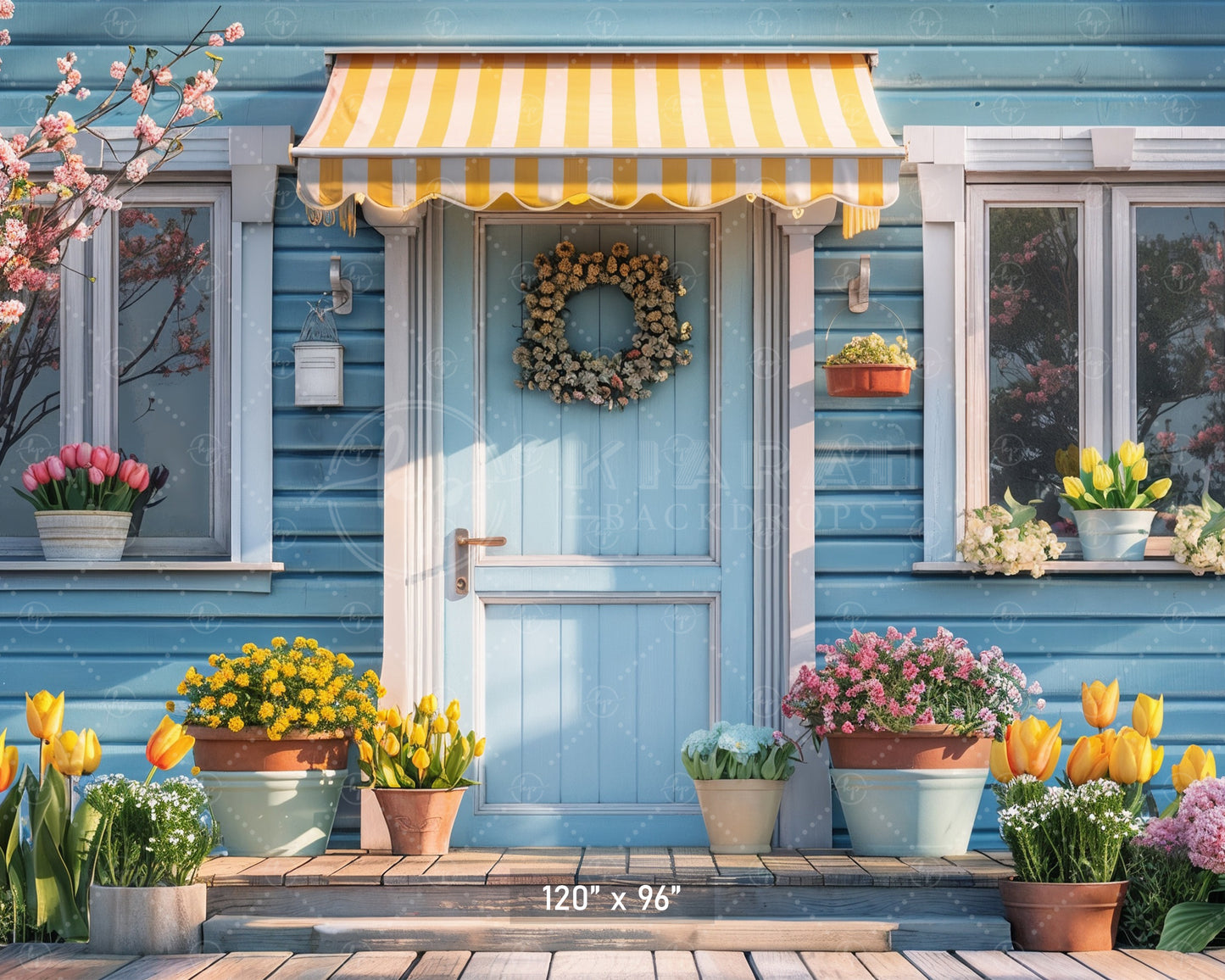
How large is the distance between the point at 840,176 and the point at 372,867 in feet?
8.43

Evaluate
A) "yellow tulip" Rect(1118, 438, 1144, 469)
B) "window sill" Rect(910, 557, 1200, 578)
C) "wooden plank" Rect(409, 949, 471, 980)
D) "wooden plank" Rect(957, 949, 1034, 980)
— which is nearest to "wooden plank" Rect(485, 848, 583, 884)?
"wooden plank" Rect(409, 949, 471, 980)

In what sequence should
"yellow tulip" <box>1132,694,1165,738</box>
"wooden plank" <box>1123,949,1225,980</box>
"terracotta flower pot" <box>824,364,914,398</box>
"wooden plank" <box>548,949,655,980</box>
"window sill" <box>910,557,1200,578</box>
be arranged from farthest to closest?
1. "window sill" <box>910,557,1200,578</box>
2. "terracotta flower pot" <box>824,364,914,398</box>
3. "yellow tulip" <box>1132,694,1165,738</box>
4. "wooden plank" <box>548,949,655,980</box>
5. "wooden plank" <box>1123,949,1225,980</box>

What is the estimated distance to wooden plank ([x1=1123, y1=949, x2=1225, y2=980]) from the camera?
11.7 ft

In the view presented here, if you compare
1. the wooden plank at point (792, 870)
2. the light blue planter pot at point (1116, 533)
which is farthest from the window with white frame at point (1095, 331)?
the wooden plank at point (792, 870)

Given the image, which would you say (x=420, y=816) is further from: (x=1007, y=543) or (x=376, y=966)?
(x=1007, y=543)

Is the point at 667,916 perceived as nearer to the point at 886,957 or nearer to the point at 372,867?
the point at 886,957

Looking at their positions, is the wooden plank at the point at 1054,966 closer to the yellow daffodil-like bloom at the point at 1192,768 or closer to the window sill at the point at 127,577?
the yellow daffodil-like bloom at the point at 1192,768

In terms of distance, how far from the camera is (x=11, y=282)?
367 centimetres

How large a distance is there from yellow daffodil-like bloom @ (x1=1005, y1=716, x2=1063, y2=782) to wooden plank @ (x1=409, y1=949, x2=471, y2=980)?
173cm

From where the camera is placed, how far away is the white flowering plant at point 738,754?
14.5ft

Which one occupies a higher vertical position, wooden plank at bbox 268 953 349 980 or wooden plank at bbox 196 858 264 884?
wooden plank at bbox 196 858 264 884

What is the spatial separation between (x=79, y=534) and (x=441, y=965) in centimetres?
211

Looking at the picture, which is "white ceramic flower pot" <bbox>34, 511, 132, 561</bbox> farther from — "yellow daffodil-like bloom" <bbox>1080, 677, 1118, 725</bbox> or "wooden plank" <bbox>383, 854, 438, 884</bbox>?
"yellow daffodil-like bloom" <bbox>1080, 677, 1118, 725</bbox>

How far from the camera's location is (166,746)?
13.1 feet
